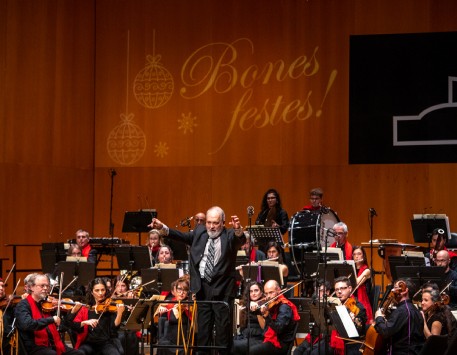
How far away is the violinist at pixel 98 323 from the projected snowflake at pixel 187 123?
5873mm

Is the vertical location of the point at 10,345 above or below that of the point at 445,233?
below

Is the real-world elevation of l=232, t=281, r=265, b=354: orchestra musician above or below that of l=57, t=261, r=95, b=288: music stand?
below

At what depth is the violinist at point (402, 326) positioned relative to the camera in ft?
23.8

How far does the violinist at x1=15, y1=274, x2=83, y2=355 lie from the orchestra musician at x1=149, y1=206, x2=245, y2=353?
1385 millimetres

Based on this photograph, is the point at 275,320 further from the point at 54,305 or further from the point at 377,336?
the point at 54,305

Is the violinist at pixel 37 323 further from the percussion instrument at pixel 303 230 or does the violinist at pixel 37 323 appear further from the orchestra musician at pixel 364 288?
the percussion instrument at pixel 303 230

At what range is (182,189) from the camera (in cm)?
1412

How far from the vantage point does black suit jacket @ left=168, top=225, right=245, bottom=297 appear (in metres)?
7.31

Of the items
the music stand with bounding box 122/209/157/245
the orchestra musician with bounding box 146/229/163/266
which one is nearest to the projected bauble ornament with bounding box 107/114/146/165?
the music stand with bounding box 122/209/157/245

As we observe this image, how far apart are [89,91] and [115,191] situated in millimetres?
1754

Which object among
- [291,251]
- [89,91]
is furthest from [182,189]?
[291,251]

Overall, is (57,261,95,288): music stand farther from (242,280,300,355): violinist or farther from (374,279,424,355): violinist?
(374,279,424,355): violinist

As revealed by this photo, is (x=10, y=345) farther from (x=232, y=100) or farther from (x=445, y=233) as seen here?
(x=232, y=100)

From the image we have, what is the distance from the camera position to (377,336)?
7426mm
